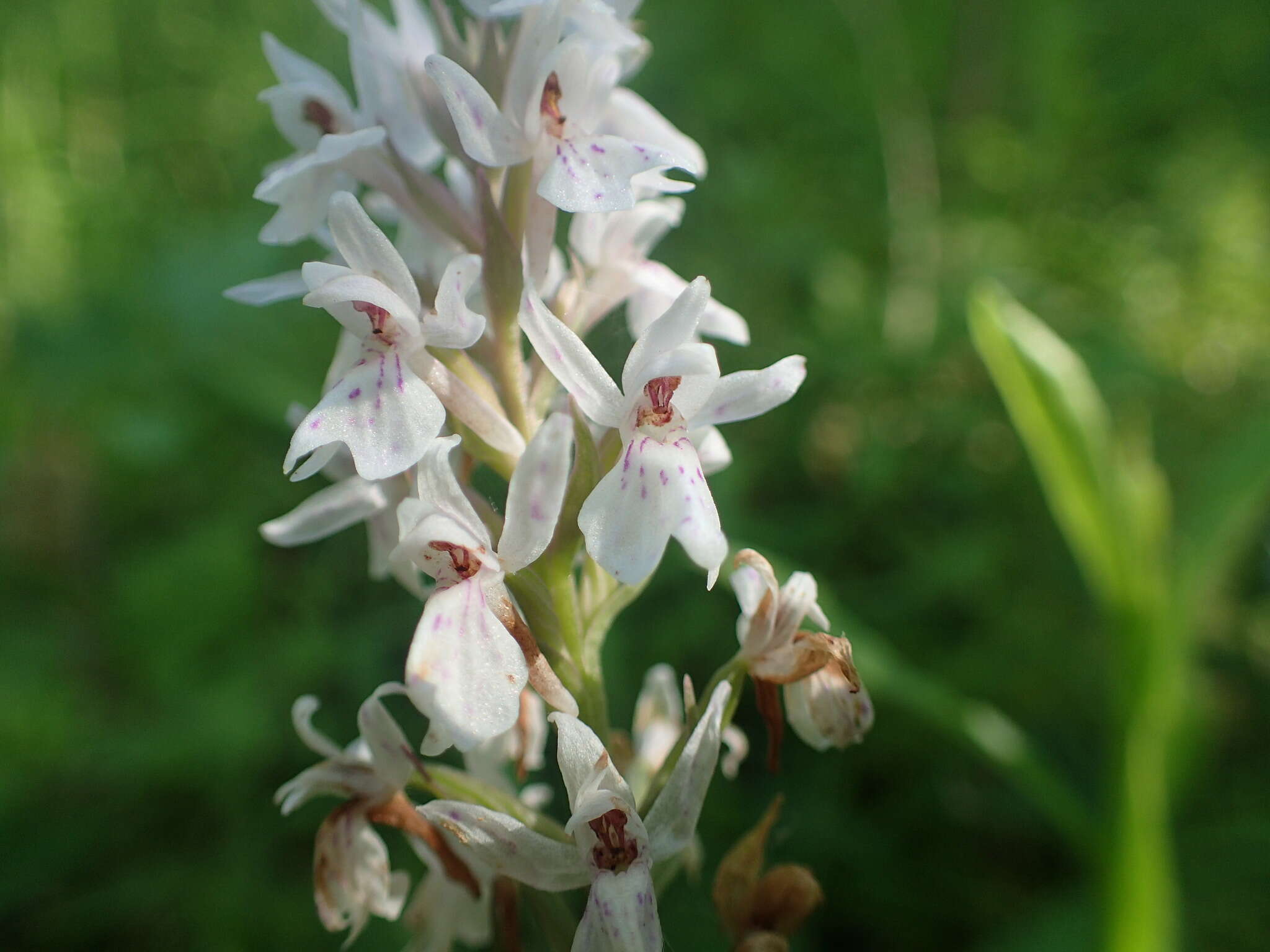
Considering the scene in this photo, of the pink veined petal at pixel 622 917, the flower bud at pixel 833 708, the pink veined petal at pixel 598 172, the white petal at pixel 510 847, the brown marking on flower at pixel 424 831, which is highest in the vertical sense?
the pink veined petal at pixel 598 172

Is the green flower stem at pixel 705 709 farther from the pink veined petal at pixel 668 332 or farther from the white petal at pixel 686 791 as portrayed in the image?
the pink veined petal at pixel 668 332

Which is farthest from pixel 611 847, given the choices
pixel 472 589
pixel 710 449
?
pixel 710 449

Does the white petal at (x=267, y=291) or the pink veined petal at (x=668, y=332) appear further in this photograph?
the white petal at (x=267, y=291)

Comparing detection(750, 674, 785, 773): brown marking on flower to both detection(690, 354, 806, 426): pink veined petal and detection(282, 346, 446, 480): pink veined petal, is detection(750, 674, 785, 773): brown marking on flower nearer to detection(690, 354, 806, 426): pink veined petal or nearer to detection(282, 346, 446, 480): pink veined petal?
detection(690, 354, 806, 426): pink veined petal

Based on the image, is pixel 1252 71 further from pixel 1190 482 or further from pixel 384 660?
pixel 384 660

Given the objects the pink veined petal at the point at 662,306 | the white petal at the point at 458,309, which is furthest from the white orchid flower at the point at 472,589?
the pink veined petal at the point at 662,306

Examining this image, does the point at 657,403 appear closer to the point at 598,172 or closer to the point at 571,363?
the point at 571,363

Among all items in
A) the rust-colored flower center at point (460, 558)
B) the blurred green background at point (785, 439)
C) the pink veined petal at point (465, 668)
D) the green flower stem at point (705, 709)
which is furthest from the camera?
the blurred green background at point (785, 439)
